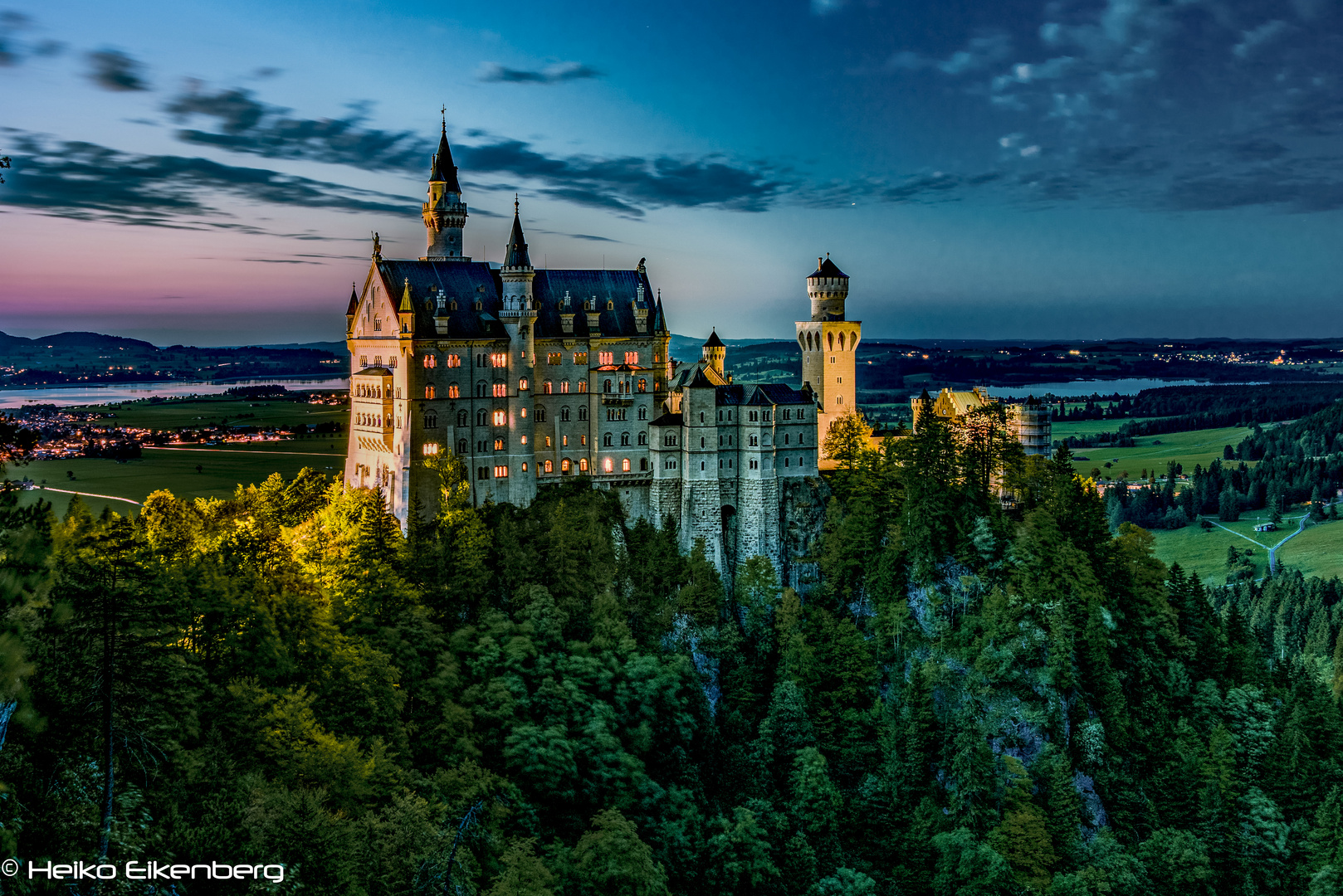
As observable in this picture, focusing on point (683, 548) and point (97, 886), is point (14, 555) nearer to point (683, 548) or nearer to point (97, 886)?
point (97, 886)

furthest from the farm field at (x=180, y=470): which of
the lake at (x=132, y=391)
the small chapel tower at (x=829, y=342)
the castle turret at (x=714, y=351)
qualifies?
the small chapel tower at (x=829, y=342)

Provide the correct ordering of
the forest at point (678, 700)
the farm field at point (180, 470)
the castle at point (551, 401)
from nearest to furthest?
the forest at point (678, 700) < the castle at point (551, 401) < the farm field at point (180, 470)

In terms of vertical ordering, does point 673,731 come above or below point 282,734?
below

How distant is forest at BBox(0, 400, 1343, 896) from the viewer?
40.1 metres

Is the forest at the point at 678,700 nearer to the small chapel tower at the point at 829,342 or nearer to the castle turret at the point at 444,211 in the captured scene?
the small chapel tower at the point at 829,342

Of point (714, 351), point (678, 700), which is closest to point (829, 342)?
point (714, 351)

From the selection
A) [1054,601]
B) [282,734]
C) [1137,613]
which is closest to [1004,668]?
[1054,601]

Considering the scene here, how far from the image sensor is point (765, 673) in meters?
84.9

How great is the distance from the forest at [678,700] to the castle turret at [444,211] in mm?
22136

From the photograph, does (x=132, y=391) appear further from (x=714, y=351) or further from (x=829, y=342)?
(x=829, y=342)

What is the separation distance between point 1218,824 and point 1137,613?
17065 millimetres

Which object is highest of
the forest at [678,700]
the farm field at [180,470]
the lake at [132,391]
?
the lake at [132,391]

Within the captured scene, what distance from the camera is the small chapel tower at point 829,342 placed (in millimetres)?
102688

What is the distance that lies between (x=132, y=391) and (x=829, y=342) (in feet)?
269
